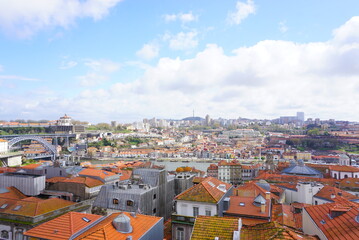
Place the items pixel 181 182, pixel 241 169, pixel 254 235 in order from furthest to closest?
pixel 241 169 < pixel 181 182 < pixel 254 235

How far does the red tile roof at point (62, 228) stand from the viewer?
7355 mm

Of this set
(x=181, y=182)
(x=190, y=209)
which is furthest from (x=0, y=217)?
(x=181, y=182)

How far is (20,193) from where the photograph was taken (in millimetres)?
12531

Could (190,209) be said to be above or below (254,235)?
below

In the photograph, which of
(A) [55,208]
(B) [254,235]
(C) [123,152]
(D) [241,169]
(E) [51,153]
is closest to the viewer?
(B) [254,235]

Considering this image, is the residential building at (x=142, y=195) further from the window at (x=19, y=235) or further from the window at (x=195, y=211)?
the window at (x=19, y=235)

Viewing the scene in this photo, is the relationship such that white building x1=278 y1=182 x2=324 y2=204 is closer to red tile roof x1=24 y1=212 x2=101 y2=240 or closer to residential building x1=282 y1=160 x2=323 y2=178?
residential building x1=282 y1=160 x2=323 y2=178

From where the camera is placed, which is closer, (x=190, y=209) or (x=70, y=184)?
(x=190, y=209)

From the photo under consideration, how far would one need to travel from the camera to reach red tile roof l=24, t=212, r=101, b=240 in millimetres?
7355

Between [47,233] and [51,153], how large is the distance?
59005 millimetres

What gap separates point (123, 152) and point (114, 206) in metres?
63.8

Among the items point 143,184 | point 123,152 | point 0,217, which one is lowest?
point 123,152

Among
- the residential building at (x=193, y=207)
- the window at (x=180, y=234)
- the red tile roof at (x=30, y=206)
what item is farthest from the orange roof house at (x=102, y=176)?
the window at (x=180, y=234)

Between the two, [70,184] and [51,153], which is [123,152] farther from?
[70,184]
